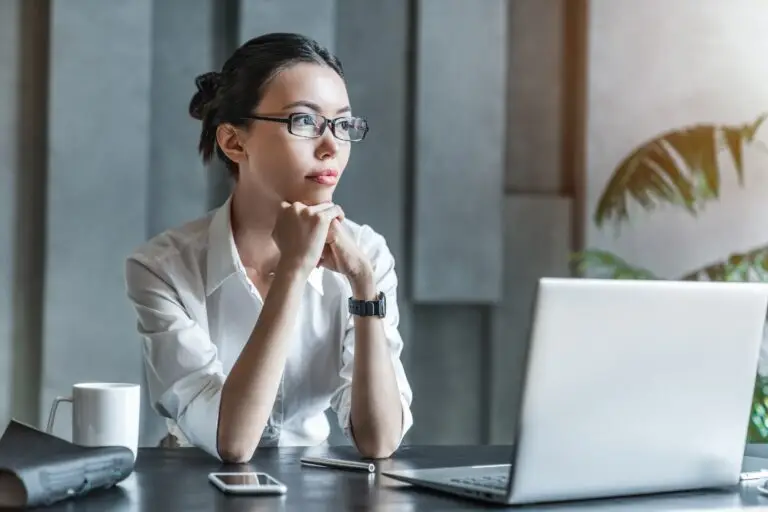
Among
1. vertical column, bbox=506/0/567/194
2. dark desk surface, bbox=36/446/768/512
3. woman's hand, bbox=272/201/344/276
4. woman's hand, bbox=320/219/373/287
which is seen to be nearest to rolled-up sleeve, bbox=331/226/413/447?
woman's hand, bbox=320/219/373/287

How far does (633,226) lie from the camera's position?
10.8 ft

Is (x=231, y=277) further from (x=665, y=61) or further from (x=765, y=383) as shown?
(x=665, y=61)

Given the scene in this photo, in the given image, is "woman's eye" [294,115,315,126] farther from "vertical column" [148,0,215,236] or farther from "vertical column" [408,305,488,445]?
"vertical column" [408,305,488,445]

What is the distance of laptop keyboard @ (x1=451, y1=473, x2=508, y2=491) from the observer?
3.96 ft

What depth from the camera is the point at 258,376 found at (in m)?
1.60

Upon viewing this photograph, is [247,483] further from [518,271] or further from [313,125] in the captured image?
[518,271]

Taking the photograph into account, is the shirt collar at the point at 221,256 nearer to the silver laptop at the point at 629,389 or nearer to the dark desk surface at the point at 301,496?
the dark desk surface at the point at 301,496

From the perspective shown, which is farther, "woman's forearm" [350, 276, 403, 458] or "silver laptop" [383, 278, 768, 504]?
"woman's forearm" [350, 276, 403, 458]

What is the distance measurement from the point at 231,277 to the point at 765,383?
5.37 ft

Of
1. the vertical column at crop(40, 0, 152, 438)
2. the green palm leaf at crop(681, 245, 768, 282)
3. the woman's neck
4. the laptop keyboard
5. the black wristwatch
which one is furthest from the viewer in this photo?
the vertical column at crop(40, 0, 152, 438)

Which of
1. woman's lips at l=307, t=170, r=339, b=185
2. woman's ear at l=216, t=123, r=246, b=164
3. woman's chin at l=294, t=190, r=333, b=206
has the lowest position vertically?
woman's chin at l=294, t=190, r=333, b=206

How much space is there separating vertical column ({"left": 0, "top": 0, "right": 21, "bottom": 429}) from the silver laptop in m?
2.15

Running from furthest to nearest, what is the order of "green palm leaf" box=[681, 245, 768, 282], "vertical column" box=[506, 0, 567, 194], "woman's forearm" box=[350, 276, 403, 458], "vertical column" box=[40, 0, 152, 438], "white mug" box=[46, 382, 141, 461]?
"vertical column" box=[506, 0, 567, 194] < "vertical column" box=[40, 0, 152, 438] < "green palm leaf" box=[681, 245, 768, 282] < "woman's forearm" box=[350, 276, 403, 458] < "white mug" box=[46, 382, 141, 461]

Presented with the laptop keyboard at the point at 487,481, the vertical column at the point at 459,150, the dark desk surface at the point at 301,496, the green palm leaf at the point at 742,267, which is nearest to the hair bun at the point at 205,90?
the dark desk surface at the point at 301,496
